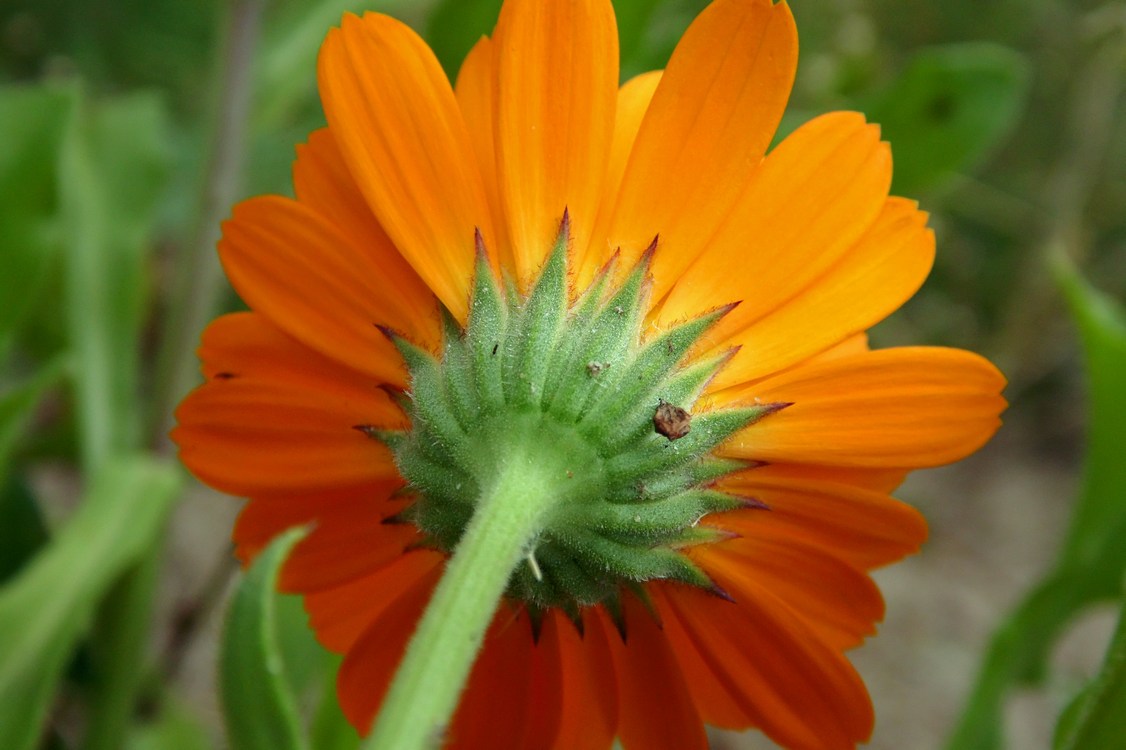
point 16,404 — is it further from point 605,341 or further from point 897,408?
point 897,408

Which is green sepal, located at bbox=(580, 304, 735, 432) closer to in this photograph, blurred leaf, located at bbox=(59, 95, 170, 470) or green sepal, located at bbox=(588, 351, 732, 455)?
green sepal, located at bbox=(588, 351, 732, 455)

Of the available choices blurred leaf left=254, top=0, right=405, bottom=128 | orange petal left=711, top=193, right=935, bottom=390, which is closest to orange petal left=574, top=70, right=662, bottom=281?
orange petal left=711, top=193, right=935, bottom=390

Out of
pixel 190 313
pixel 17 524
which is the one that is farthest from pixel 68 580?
pixel 190 313

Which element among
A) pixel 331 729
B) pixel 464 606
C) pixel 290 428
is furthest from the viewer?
pixel 331 729

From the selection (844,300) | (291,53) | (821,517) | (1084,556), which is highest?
(291,53)

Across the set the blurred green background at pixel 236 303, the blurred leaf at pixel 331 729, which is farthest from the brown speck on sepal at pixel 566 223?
the blurred leaf at pixel 331 729

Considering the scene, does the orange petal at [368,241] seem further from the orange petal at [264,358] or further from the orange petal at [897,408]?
the orange petal at [897,408]

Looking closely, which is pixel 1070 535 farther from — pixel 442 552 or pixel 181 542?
pixel 181 542
